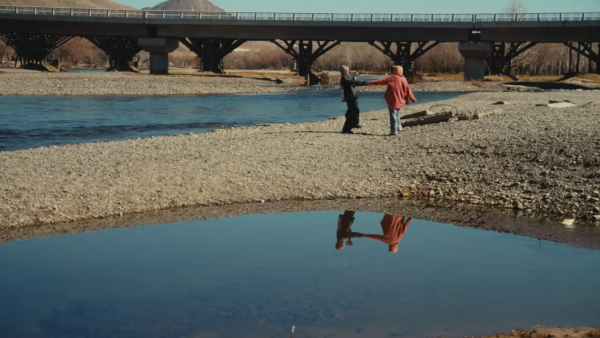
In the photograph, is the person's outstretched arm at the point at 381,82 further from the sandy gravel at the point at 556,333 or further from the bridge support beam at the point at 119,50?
the bridge support beam at the point at 119,50

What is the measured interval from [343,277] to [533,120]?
426 inches

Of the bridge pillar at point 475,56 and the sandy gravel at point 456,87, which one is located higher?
the bridge pillar at point 475,56

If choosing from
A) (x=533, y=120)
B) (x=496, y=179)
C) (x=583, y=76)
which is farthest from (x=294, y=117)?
(x=583, y=76)

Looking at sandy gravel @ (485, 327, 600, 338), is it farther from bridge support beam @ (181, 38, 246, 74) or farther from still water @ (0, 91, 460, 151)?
bridge support beam @ (181, 38, 246, 74)

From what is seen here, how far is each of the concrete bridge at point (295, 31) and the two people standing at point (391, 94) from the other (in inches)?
1802

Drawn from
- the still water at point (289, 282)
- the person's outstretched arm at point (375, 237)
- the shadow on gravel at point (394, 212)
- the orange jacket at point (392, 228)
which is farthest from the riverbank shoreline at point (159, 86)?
the person's outstretched arm at point (375, 237)

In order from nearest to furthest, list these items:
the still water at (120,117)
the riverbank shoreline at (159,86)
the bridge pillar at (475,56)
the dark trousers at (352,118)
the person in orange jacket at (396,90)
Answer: the person in orange jacket at (396,90) → the dark trousers at (352,118) → the still water at (120,117) → the riverbank shoreline at (159,86) → the bridge pillar at (475,56)

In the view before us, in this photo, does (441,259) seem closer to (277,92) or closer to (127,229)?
(127,229)

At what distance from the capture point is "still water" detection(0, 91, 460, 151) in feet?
68.7

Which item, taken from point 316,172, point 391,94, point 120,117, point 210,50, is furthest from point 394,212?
point 210,50

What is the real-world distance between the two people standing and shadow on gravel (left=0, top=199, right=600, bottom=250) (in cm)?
488

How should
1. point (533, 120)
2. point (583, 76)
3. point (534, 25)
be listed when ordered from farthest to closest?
1. point (583, 76)
2. point (534, 25)
3. point (533, 120)

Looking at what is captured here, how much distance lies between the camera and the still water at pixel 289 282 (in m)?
5.84

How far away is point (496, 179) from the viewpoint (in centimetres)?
1159
